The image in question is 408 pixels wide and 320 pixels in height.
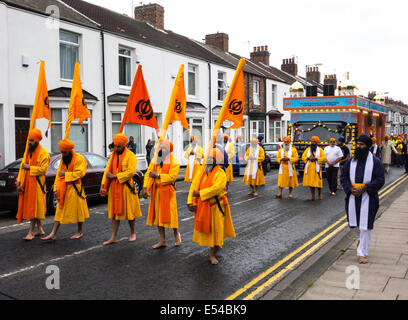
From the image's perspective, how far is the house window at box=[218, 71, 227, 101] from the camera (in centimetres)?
2811

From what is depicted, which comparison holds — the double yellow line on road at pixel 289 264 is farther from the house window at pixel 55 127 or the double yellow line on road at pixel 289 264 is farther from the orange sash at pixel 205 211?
the house window at pixel 55 127

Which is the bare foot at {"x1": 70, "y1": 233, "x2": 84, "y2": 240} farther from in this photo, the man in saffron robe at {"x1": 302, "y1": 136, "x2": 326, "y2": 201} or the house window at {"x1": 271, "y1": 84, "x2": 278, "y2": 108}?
the house window at {"x1": 271, "y1": 84, "x2": 278, "y2": 108}

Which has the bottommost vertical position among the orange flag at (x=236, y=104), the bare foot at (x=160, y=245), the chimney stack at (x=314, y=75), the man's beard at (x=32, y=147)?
the bare foot at (x=160, y=245)

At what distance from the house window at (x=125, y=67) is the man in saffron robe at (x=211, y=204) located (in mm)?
15390

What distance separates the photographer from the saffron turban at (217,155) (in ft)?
19.9

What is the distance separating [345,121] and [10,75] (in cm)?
1313

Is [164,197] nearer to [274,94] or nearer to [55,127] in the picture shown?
[55,127]

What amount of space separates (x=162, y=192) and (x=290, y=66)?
41665mm

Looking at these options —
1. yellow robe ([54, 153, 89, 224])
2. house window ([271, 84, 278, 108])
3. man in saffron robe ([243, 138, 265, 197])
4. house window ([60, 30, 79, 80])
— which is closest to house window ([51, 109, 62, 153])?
house window ([60, 30, 79, 80])

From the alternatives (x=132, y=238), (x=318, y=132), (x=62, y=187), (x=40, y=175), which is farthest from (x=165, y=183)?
(x=318, y=132)

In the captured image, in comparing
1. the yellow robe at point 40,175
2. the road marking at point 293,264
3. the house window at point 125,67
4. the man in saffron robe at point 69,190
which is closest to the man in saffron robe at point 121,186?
the man in saffron robe at point 69,190

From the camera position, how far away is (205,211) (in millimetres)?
5957

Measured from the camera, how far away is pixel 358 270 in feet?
18.5
